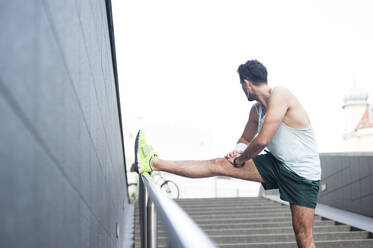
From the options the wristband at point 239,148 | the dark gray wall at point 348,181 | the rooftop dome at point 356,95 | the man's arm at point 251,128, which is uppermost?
the man's arm at point 251,128

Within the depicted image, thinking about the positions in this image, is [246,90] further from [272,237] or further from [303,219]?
[272,237]

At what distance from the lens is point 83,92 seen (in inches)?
50.1

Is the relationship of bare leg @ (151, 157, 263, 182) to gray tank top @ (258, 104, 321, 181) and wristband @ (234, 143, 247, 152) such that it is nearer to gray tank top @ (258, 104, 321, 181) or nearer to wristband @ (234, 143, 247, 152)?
wristband @ (234, 143, 247, 152)

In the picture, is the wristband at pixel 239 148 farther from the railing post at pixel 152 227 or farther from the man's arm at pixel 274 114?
the railing post at pixel 152 227

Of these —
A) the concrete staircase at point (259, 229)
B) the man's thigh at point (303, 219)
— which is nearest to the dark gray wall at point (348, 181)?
the concrete staircase at point (259, 229)

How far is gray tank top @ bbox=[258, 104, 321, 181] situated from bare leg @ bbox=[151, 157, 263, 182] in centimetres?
35

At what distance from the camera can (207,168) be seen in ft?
10.8

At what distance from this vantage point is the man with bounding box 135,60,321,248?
2.66 m

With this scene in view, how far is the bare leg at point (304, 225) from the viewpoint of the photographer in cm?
260

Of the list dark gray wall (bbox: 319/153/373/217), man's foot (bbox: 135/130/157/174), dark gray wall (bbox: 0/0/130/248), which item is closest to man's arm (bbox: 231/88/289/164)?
man's foot (bbox: 135/130/157/174)

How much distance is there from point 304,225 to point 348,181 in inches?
149

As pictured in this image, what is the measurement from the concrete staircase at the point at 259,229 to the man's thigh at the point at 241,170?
0.60m

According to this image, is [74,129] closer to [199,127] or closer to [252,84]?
[252,84]

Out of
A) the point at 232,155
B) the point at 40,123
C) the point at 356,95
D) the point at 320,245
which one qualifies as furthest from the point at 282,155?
the point at 356,95
